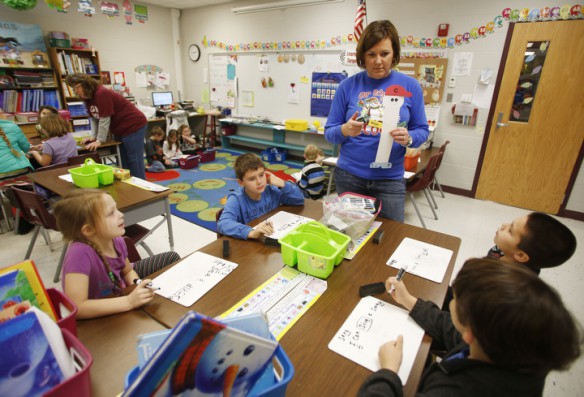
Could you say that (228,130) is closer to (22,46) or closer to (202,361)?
(22,46)

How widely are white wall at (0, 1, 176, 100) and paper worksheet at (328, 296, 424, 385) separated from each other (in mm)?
6200

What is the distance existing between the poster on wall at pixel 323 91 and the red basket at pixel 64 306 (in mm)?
4852

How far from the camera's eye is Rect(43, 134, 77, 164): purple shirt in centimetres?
296

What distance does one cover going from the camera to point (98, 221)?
122cm

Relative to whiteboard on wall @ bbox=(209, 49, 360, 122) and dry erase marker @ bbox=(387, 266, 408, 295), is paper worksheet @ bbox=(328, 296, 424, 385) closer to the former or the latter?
dry erase marker @ bbox=(387, 266, 408, 295)

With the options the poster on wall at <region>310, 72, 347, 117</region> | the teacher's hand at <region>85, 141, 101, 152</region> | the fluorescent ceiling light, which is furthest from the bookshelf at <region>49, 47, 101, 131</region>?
the poster on wall at <region>310, 72, 347, 117</region>

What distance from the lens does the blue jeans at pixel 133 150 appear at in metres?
3.53

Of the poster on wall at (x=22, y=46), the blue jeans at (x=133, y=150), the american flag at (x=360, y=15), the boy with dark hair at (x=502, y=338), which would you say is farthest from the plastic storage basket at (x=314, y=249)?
the poster on wall at (x=22, y=46)

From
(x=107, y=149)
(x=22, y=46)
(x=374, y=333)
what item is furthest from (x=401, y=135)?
(x=22, y=46)

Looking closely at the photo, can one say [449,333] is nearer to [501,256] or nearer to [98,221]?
[501,256]

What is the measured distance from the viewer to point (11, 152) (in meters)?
2.88

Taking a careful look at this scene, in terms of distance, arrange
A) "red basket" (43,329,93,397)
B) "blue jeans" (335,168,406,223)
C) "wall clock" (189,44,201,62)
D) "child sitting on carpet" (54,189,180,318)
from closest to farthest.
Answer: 1. "red basket" (43,329,93,397)
2. "child sitting on carpet" (54,189,180,318)
3. "blue jeans" (335,168,406,223)
4. "wall clock" (189,44,201,62)

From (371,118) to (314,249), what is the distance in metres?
0.75

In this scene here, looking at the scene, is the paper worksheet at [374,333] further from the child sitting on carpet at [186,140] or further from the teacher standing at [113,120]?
the child sitting on carpet at [186,140]
